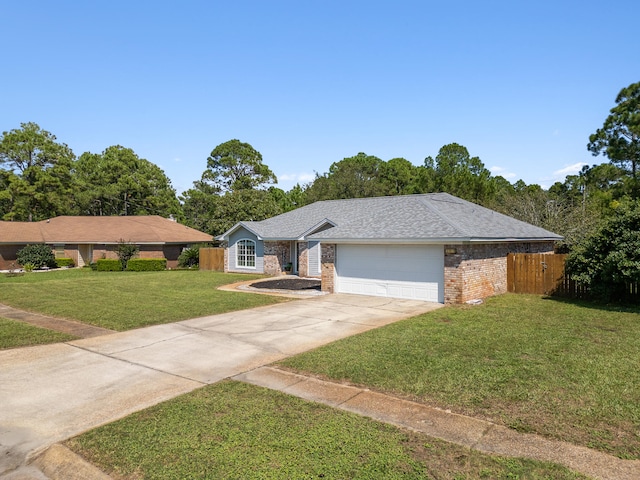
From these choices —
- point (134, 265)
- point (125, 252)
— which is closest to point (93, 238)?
point (125, 252)

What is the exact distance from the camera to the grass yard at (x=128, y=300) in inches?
492

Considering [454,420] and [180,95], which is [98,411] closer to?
[454,420]

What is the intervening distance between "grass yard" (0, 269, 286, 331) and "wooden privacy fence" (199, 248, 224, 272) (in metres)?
5.78

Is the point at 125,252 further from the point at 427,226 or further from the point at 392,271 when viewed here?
the point at 427,226

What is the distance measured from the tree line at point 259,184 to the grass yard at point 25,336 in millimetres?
23833

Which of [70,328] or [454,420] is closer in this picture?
[454,420]

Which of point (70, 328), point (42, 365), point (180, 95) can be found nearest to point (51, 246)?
point (180, 95)

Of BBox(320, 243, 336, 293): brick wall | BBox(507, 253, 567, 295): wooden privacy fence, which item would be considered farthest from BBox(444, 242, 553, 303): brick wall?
BBox(320, 243, 336, 293): brick wall

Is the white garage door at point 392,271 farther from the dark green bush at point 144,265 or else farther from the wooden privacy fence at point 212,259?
the dark green bush at point 144,265

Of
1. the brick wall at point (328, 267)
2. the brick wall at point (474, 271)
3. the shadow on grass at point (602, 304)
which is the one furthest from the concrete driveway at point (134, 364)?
the shadow on grass at point (602, 304)

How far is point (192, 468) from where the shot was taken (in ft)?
13.6

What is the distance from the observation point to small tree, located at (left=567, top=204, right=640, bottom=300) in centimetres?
1262

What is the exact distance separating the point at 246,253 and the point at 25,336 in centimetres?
1712

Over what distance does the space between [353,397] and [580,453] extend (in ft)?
9.29
